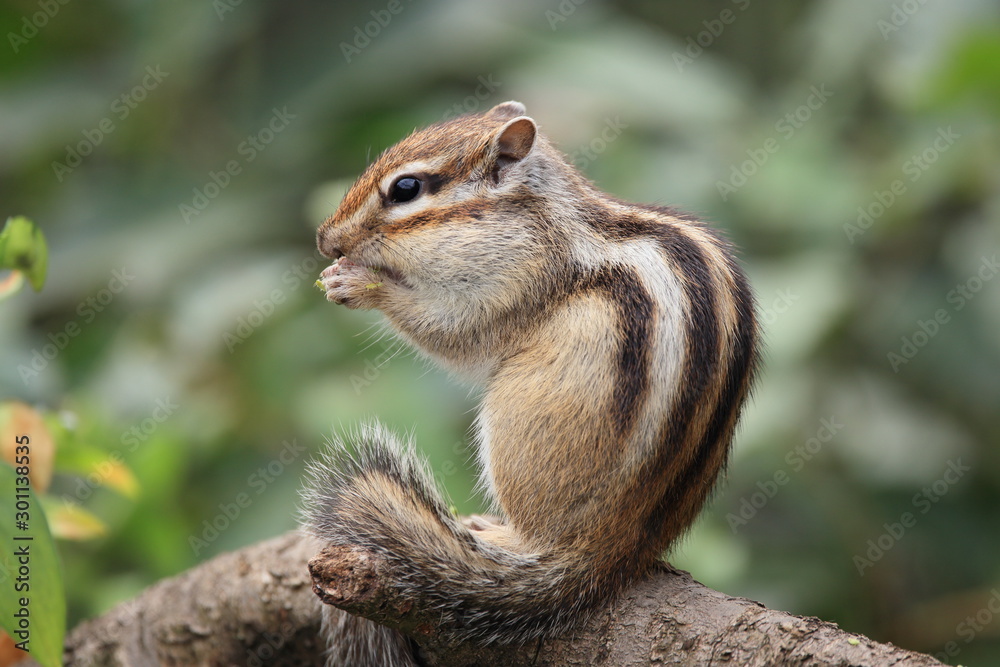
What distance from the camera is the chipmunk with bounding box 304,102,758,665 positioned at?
4.77ft

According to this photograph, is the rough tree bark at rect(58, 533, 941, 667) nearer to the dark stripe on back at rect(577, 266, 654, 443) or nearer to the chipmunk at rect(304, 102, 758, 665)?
the chipmunk at rect(304, 102, 758, 665)

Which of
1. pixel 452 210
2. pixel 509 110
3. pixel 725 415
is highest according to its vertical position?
pixel 509 110

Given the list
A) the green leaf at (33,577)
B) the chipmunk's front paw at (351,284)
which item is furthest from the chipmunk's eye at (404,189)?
the green leaf at (33,577)

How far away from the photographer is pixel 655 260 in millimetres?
1610

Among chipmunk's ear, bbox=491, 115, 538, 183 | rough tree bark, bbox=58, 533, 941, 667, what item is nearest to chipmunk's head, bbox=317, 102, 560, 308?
chipmunk's ear, bbox=491, 115, 538, 183

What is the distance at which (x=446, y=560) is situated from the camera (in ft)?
4.66

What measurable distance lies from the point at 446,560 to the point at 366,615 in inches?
5.3

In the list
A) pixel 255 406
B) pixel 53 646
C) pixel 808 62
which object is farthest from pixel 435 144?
pixel 808 62

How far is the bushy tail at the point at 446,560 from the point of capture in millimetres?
1413

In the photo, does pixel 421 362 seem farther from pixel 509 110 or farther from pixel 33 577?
pixel 33 577

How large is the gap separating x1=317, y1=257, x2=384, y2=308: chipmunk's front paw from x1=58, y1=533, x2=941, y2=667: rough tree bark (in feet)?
1.51

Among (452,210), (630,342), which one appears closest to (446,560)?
(630,342)

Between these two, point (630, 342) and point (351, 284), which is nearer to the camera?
point (630, 342)

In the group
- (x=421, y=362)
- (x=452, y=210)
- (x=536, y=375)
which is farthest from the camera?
(x=421, y=362)
